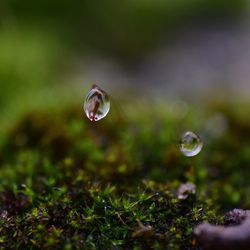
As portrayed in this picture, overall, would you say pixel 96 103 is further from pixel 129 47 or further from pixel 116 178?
pixel 129 47

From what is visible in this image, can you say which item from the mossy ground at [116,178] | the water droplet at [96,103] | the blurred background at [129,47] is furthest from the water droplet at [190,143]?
the blurred background at [129,47]

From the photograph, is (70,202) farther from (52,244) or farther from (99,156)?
(99,156)

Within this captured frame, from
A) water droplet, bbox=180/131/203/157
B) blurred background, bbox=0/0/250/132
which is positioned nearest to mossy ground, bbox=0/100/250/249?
water droplet, bbox=180/131/203/157

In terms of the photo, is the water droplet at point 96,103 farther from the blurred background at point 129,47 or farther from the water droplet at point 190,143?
the blurred background at point 129,47

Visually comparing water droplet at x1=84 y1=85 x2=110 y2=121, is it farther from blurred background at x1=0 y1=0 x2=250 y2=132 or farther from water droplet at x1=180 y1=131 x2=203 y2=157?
blurred background at x1=0 y1=0 x2=250 y2=132

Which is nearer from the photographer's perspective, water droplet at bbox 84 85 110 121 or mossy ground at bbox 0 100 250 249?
mossy ground at bbox 0 100 250 249

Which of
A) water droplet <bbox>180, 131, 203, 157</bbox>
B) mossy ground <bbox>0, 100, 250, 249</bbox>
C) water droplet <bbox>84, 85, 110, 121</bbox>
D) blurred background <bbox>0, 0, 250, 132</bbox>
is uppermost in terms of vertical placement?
blurred background <bbox>0, 0, 250, 132</bbox>
